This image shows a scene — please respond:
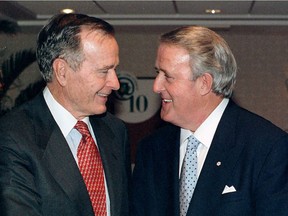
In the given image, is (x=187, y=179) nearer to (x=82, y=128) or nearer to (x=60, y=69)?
(x=82, y=128)

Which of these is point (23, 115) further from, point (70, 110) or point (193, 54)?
point (193, 54)

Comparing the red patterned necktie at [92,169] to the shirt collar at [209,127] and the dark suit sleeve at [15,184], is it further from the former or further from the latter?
the shirt collar at [209,127]

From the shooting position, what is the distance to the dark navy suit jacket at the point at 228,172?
2.63m

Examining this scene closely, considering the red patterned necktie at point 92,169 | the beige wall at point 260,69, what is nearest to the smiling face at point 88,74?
the red patterned necktie at point 92,169

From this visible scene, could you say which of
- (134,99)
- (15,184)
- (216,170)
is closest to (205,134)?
(216,170)

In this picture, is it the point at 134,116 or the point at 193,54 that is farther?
the point at 134,116

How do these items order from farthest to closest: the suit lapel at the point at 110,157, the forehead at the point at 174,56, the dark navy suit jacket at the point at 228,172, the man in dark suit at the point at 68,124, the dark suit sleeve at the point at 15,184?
1. the forehead at the point at 174,56
2. the suit lapel at the point at 110,157
3. the dark navy suit jacket at the point at 228,172
4. the man in dark suit at the point at 68,124
5. the dark suit sleeve at the point at 15,184

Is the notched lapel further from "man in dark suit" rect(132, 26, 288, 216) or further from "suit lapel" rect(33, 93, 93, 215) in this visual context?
"man in dark suit" rect(132, 26, 288, 216)

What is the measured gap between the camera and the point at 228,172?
2756mm

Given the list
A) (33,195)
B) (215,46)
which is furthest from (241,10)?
(33,195)

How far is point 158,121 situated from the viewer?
10.6 m

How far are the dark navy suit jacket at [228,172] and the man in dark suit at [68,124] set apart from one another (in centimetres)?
16

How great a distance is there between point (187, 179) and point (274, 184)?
41 cm

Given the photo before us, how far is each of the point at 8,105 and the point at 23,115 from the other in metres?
7.91
